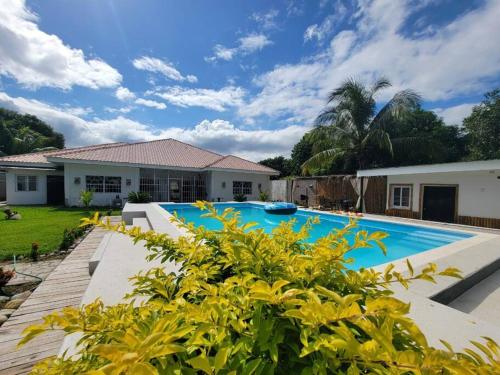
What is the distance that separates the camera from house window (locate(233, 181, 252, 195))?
23047 mm

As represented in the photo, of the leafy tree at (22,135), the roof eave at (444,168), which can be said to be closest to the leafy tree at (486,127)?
the roof eave at (444,168)

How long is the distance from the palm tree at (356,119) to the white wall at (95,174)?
15.0m

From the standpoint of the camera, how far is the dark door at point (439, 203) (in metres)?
12.4

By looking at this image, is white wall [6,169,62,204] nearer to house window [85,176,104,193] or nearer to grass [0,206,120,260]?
house window [85,176,104,193]

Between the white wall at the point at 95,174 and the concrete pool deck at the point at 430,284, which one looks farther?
the white wall at the point at 95,174

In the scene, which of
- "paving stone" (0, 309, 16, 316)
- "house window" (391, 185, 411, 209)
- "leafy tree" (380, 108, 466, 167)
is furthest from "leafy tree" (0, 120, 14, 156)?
"leafy tree" (380, 108, 466, 167)

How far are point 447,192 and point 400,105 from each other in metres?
8.48

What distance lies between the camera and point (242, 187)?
2348 cm

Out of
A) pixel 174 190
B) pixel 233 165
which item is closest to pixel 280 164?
pixel 233 165

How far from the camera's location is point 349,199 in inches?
666

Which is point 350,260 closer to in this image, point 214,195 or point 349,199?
point 349,199

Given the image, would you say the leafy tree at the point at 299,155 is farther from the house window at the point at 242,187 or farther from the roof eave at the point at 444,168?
the roof eave at the point at 444,168

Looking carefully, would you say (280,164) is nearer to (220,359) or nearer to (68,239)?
(68,239)

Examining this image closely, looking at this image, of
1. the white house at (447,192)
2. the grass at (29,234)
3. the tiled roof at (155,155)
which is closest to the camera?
the grass at (29,234)
